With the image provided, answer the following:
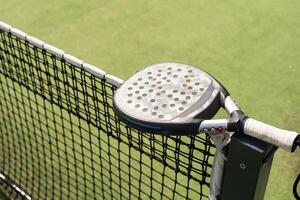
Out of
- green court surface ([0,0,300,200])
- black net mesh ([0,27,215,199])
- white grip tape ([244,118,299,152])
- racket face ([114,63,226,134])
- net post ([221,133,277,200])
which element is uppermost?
white grip tape ([244,118,299,152])

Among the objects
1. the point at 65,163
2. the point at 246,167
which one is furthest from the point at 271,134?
the point at 65,163

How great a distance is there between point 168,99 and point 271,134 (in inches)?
15.0

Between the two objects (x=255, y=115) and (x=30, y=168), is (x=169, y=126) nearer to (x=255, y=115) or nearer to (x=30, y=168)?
(x=30, y=168)

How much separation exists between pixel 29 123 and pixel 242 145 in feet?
10.2

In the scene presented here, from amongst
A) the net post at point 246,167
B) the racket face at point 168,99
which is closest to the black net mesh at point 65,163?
the racket face at point 168,99

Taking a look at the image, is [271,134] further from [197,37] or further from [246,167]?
[197,37]

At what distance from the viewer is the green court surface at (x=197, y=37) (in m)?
4.52

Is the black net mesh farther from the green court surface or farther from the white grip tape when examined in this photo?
the white grip tape

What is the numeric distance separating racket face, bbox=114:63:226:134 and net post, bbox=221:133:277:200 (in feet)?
Answer: 0.52

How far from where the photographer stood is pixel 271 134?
1.33 metres

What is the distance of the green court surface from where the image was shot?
4516mm

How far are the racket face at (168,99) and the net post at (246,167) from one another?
0.52 feet

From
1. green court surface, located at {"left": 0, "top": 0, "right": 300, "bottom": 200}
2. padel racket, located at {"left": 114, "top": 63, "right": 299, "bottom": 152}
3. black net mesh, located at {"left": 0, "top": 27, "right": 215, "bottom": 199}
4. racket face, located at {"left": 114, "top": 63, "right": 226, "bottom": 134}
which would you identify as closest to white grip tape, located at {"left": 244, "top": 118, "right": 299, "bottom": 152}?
padel racket, located at {"left": 114, "top": 63, "right": 299, "bottom": 152}

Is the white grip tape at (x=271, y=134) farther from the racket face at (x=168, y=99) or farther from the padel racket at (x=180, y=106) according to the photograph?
the racket face at (x=168, y=99)
